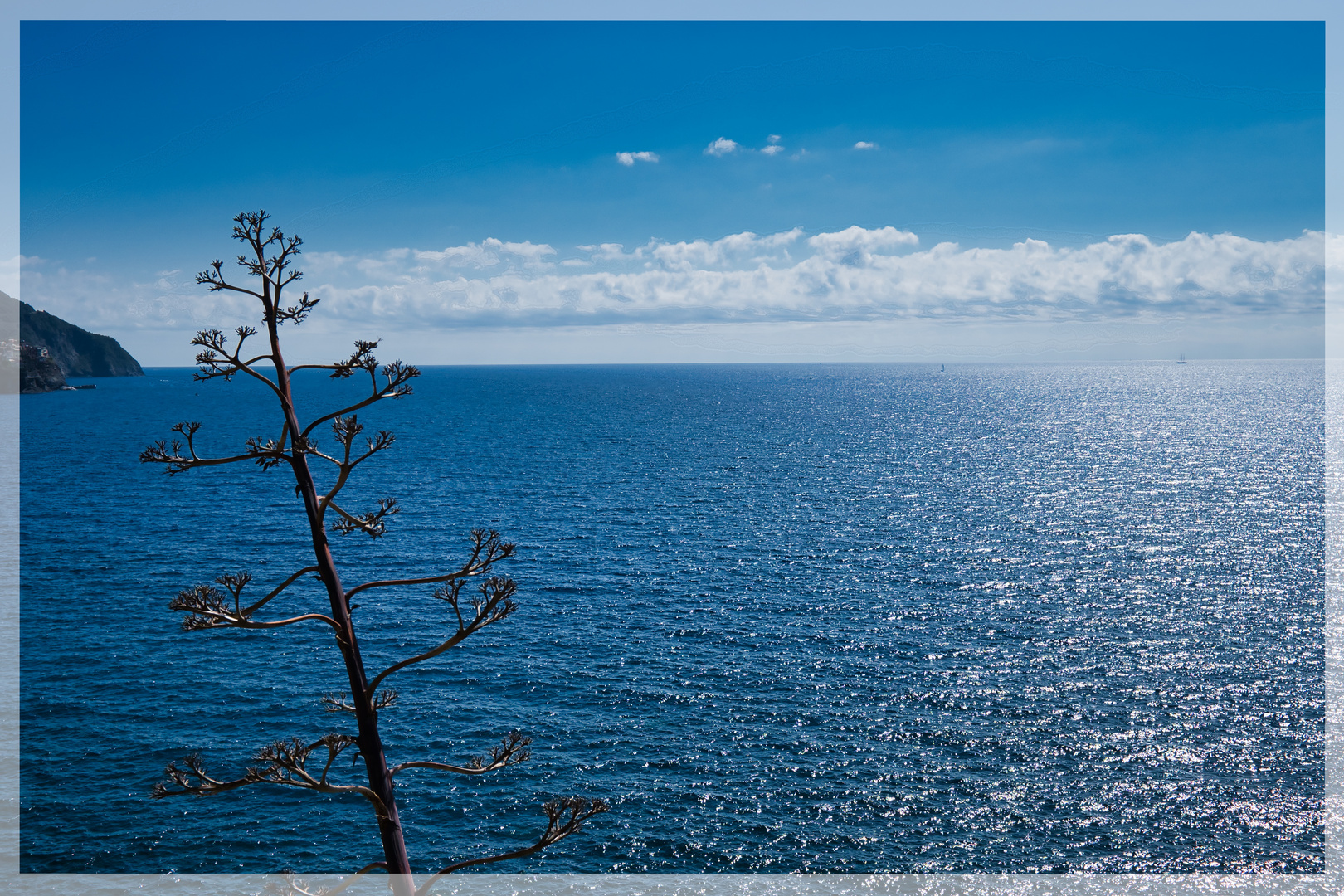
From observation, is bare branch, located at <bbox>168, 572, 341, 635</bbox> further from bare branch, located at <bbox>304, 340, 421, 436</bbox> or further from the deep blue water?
the deep blue water

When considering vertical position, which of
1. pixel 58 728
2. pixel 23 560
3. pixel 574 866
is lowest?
pixel 574 866

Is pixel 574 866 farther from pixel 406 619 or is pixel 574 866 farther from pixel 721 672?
pixel 406 619

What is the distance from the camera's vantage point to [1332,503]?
371 feet

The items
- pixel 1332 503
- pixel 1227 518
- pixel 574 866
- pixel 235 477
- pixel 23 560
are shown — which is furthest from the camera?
pixel 235 477

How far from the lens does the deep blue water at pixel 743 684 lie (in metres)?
45.7

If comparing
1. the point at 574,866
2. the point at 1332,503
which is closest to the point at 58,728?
the point at 574,866

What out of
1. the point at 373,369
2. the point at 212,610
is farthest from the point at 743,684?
the point at 373,369

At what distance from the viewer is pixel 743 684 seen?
199 ft

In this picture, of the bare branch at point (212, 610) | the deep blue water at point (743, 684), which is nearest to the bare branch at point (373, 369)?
the bare branch at point (212, 610)

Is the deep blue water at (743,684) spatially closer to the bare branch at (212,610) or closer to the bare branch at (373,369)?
the bare branch at (212,610)

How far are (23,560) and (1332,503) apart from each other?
509 ft

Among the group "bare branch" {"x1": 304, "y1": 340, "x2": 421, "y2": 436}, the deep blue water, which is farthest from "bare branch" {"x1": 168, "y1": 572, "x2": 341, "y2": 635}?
the deep blue water

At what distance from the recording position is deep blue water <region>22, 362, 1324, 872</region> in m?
45.7

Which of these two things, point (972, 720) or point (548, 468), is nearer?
point (972, 720)
